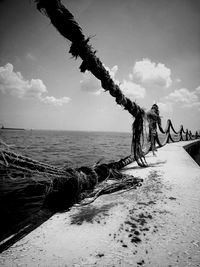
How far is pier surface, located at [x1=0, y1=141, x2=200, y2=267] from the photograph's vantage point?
1.29 meters

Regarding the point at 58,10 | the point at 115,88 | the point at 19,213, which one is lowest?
the point at 19,213

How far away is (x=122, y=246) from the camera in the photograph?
1.43 metres

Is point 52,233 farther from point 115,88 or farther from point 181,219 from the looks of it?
point 115,88

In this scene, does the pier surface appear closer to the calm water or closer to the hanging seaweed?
the calm water

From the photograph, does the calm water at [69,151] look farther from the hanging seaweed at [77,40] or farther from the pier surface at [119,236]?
the hanging seaweed at [77,40]

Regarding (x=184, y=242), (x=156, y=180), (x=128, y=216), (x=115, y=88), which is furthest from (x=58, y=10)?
(x=156, y=180)

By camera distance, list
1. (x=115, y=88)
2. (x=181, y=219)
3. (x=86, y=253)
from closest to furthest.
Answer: (x=86, y=253) < (x=181, y=219) < (x=115, y=88)

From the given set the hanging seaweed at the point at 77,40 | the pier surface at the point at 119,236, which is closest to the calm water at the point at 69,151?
the pier surface at the point at 119,236

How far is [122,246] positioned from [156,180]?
7.38 ft

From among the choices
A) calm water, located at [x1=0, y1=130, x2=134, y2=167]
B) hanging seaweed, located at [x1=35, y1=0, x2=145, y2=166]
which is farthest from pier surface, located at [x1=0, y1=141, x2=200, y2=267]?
hanging seaweed, located at [x1=35, y1=0, x2=145, y2=166]

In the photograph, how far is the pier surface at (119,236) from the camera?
1.29 metres

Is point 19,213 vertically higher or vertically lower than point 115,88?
lower

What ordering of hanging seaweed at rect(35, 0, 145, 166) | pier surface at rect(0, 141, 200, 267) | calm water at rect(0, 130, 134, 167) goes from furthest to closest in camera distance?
1. calm water at rect(0, 130, 134, 167)
2. hanging seaweed at rect(35, 0, 145, 166)
3. pier surface at rect(0, 141, 200, 267)

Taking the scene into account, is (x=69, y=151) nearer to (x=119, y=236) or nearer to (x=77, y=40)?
(x=77, y=40)
